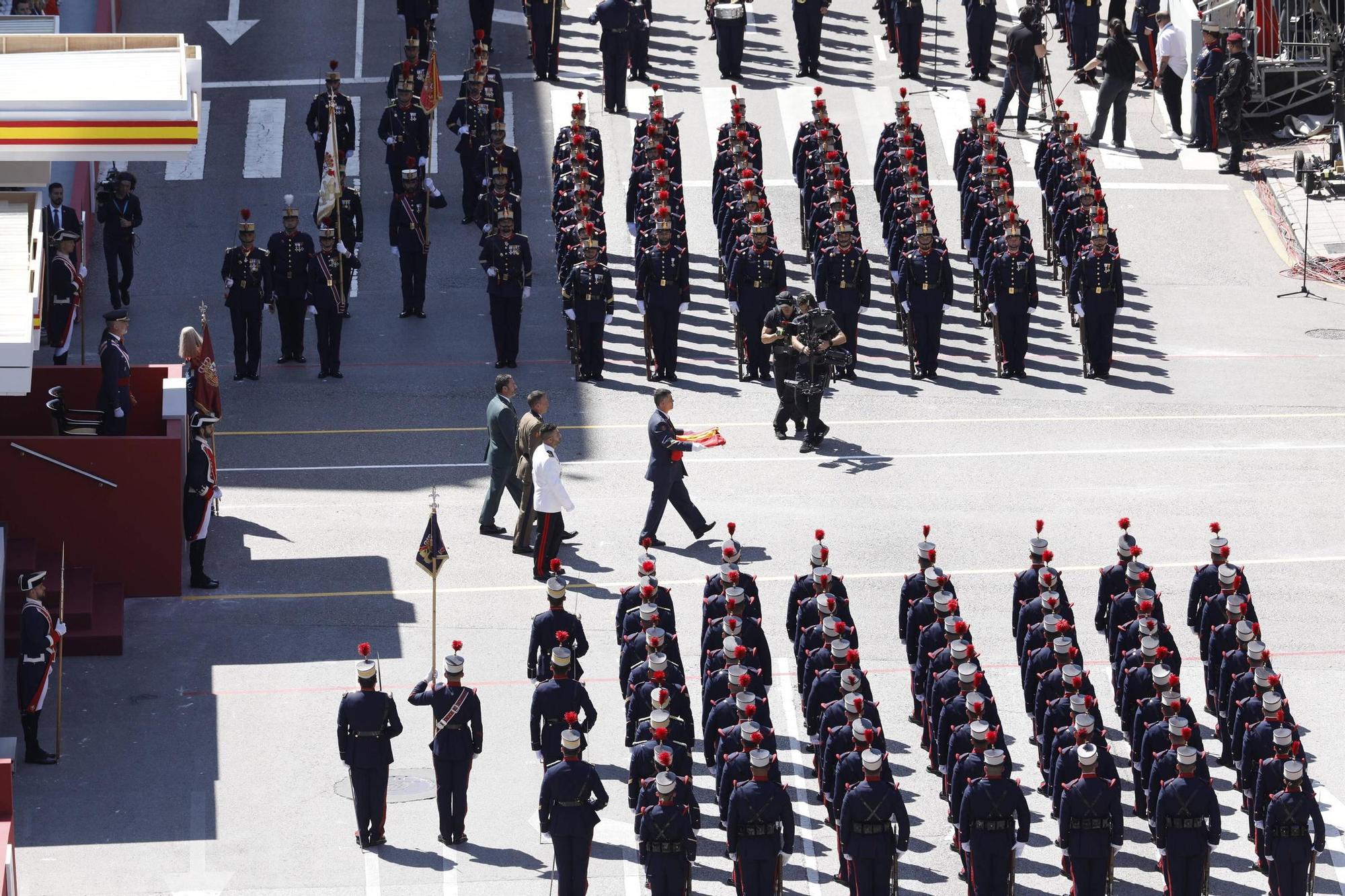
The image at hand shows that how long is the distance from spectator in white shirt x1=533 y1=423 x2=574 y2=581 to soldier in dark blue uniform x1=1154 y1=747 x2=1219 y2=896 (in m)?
7.28

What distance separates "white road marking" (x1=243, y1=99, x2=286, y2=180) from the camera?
120 feet

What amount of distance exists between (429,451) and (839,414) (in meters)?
4.78

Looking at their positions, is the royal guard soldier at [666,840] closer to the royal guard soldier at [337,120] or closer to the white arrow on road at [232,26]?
the royal guard soldier at [337,120]

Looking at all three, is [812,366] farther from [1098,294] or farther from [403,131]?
[403,131]

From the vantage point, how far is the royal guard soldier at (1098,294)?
2984 centimetres

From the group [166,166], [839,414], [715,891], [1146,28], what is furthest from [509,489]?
[1146,28]

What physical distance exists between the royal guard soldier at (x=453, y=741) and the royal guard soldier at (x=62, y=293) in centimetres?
1085

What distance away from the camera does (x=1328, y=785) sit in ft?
66.9

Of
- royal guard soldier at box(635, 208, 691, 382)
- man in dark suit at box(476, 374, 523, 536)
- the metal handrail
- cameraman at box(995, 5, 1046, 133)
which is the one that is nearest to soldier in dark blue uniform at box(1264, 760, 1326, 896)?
man in dark suit at box(476, 374, 523, 536)

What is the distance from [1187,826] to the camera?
18547 millimetres

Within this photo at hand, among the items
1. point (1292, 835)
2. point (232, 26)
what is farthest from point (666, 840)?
point (232, 26)

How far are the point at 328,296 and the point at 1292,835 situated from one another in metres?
14.7

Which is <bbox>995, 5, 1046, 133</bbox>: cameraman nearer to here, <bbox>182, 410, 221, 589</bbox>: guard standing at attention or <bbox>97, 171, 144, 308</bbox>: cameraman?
<bbox>97, 171, 144, 308</bbox>: cameraman

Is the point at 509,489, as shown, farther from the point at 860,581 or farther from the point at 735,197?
the point at 735,197
